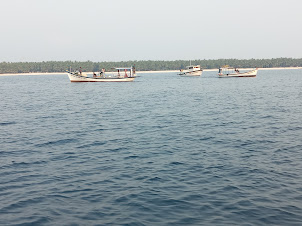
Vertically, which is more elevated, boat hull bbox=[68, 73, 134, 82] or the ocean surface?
boat hull bbox=[68, 73, 134, 82]

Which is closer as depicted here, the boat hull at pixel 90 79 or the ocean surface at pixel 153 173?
the ocean surface at pixel 153 173

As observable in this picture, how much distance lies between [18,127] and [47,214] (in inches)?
705

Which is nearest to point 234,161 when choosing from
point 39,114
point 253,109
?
point 253,109

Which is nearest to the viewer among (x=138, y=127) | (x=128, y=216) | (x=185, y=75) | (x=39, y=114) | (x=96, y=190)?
(x=128, y=216)

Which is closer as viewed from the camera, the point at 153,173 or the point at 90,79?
the point at 153,173

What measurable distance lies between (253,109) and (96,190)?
1045 inches

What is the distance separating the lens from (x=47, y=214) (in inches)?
409

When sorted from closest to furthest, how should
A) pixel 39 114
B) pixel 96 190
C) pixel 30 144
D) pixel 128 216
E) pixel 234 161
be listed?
1. pixel 128 216
2. pixel 96 190
3. pixel 234 161
4. pixel 30 144
5. pixel 39 114

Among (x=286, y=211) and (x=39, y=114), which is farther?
(x=39, y=114)

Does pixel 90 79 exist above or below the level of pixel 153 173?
above

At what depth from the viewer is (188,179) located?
13305 millimetres

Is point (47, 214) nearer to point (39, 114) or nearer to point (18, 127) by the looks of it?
point (18, 127)

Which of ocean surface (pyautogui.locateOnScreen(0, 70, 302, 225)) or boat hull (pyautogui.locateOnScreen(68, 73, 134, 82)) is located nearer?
ocean surface (pyautogui.locateOnScreen(0, 70, 302, 225))

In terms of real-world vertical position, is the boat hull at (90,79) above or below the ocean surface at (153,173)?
above
